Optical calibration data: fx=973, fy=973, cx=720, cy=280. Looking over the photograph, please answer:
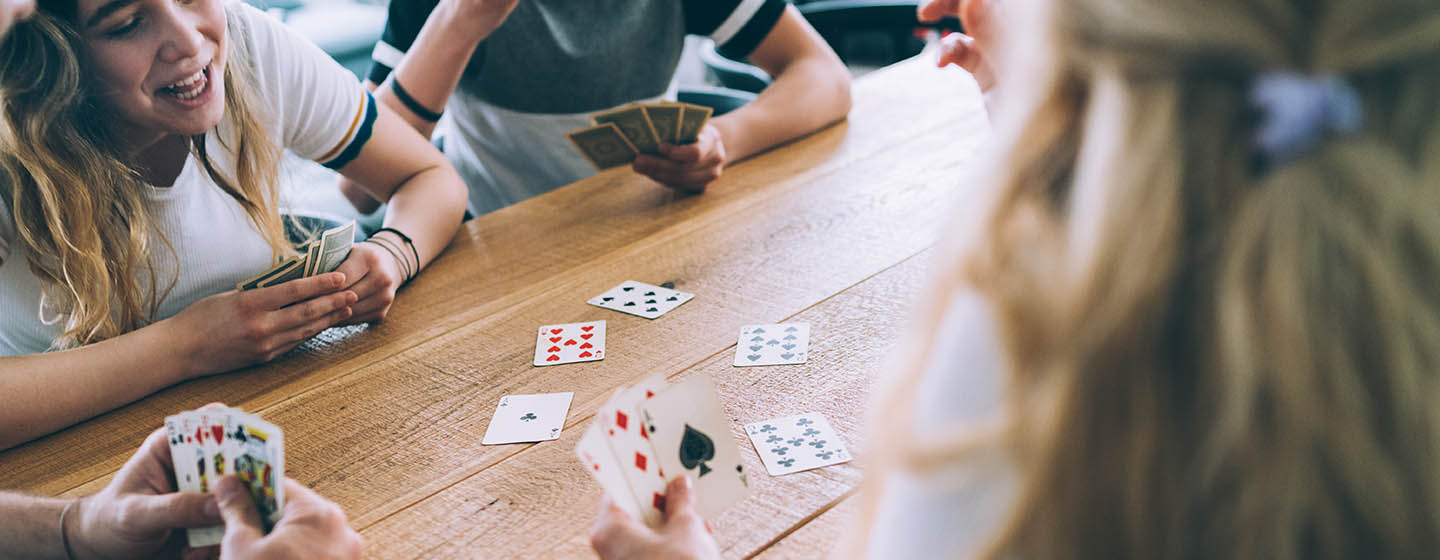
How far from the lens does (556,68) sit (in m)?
2.46

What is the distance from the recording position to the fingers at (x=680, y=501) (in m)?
0.89

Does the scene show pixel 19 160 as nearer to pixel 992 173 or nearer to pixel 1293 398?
pixel 992 173

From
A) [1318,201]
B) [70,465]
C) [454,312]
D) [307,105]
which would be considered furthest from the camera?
[307,105]

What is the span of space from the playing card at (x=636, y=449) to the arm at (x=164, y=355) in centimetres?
78

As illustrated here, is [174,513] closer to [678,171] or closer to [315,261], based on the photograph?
[315,261]

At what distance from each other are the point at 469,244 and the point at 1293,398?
1600 millimetres

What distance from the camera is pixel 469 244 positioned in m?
1.87

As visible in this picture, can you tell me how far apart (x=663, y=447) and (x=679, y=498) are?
0.05m

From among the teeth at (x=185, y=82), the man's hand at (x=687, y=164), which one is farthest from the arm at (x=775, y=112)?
the teeth at (x=185, y=82)

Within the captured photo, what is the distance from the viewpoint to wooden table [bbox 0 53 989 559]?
106 centimetres

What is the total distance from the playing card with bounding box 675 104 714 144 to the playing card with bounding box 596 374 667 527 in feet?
3.53

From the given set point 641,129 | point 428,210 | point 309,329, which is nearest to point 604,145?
point 641,129

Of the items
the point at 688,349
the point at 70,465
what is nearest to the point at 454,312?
the point at 688,349

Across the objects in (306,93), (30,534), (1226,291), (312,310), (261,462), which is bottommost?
(30,534)
